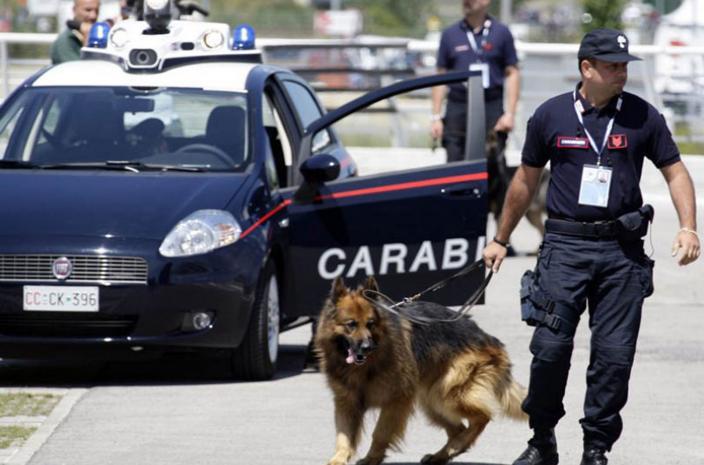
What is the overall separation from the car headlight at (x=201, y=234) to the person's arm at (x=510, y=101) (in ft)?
15.7

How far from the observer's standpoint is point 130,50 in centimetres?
970

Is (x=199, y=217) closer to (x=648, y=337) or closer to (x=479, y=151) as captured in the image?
(x=479, y=151)

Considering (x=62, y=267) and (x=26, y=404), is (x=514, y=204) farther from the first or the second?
(x=26, y=404)

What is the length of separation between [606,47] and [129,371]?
13.7ft

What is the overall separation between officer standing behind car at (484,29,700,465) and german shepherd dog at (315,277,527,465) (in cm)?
41

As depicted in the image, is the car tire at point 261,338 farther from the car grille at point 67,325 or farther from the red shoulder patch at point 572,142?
the red shoulder patch at point 572,142

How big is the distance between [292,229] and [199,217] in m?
0.77

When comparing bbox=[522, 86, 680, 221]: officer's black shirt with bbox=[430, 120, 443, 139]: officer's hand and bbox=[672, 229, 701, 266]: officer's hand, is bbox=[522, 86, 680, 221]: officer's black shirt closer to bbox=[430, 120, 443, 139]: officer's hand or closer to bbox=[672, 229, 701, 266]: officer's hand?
bbox=[672, 229, 701, 266]: officer's hand

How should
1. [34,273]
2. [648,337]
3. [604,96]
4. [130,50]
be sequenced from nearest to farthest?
[604,96]
[34,273]
[130,50]
[648,337]

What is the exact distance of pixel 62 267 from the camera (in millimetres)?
8070

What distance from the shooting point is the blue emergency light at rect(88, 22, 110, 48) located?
1040 cm

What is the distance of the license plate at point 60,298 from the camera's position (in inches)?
318

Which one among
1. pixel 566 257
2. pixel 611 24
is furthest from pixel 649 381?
pixel 611 24

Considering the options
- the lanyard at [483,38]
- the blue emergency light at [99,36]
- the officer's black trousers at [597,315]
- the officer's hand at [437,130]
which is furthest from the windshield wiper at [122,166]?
the lanyard at [483,38]
